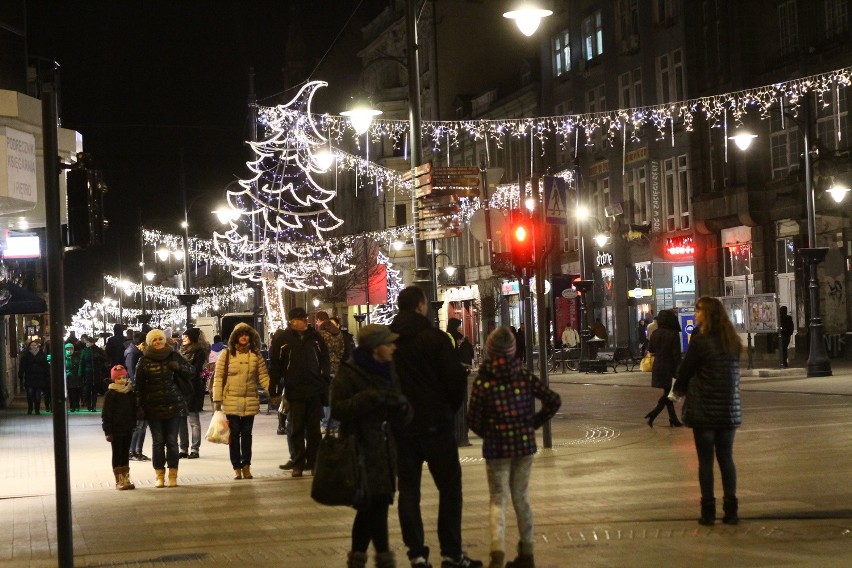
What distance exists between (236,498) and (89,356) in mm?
22831

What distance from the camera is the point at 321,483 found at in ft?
26.7

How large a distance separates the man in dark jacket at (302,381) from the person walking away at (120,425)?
1756 mm

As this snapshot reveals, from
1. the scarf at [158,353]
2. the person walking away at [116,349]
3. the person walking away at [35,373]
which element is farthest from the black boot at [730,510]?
the person walking away at [116,349]

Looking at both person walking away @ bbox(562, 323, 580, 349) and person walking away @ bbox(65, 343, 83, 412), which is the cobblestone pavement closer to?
person walking away @ bbox(65, 343, 83, 412)

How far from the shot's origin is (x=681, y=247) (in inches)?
1886

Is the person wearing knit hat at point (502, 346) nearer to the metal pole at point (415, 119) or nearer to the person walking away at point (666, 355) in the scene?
the metal pole at point (415, 119)

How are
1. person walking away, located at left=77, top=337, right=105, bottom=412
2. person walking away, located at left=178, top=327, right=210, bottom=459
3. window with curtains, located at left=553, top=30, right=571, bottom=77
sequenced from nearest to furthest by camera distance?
person walking away, located at left=178, top=327, right=210, bottom=459
person walking away, located at left=77, top=337, right=105, bottom=412
window with curtains, located at left=553, top=30, right=571, bottom=77

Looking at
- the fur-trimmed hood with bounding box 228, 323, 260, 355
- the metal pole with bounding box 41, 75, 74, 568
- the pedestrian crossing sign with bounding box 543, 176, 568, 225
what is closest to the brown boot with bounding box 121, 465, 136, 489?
the fur-trimmed hood with bounding box 228, 323, 260, 355

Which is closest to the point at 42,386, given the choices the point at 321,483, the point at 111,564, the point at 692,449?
the point at 692,449

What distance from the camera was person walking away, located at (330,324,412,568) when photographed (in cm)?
820

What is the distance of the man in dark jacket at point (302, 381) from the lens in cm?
1598

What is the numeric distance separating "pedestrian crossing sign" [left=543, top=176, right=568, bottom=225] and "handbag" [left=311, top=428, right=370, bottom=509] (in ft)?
30.3

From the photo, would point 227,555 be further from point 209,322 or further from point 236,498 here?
point 209,322

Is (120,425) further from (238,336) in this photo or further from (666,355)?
(666,355)
